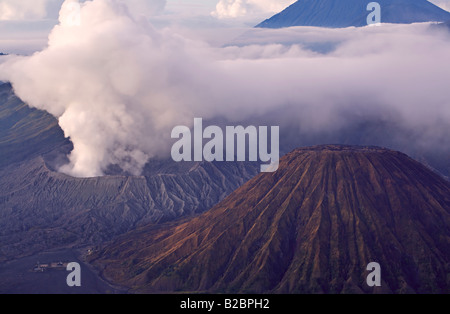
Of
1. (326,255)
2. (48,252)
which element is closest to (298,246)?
(326,255)

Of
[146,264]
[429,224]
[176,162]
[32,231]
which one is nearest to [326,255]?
[429,224]

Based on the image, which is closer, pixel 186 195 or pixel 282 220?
pixel 282 220

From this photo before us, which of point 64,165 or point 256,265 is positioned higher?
point 64,165

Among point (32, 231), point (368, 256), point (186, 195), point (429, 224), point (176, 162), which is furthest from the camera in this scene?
point (176, 162)

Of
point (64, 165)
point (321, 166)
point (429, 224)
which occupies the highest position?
point (64, 165)

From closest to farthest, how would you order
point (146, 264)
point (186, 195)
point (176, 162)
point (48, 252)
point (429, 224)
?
point (429, 224) → point (146, 264) → point (48, 252) → point (186, 195) → point (176, 162)

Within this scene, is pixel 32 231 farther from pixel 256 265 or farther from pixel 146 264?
pixel 256 265

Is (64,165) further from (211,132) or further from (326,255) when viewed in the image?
(326,255)
